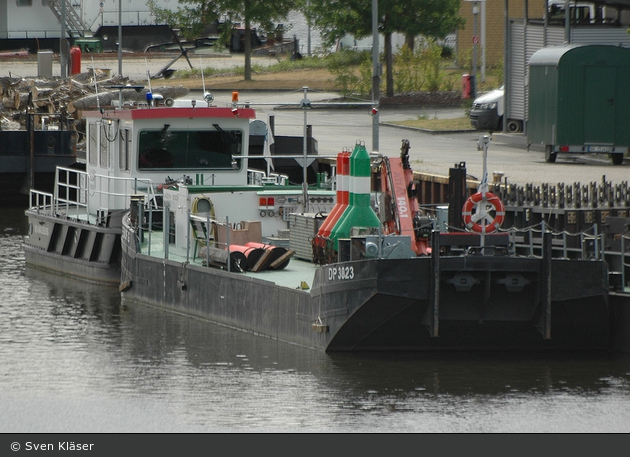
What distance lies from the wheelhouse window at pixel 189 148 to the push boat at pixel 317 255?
2 centimetres

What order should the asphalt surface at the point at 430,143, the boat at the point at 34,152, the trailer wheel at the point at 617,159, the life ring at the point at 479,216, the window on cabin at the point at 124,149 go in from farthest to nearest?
the boat at the point at 34,152, the trailer wheel at the point at 617,159, the asphalt surface at the point at 430,143, the window on cabin at the point at 124,149, the life ring at the point at 479,216

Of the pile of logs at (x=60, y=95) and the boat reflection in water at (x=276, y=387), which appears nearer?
the boat reflection in water at (x=276, y=387)

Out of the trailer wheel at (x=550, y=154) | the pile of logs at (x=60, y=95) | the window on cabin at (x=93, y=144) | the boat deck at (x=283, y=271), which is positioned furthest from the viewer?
the pile of logs at (x=60, y=95)

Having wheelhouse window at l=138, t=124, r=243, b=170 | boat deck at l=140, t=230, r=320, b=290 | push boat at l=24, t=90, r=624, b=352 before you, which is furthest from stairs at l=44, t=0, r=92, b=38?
boat deck at l=140, t=230, r=320, b=290

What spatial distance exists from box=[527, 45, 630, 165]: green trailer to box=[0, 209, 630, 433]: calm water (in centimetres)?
1389

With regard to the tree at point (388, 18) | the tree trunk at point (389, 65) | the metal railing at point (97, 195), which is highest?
the tree at point (388, 18)

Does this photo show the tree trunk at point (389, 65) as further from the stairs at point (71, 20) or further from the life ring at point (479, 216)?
the life ring at point (479, 216)

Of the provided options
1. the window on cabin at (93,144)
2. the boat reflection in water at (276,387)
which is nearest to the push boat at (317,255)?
the window on cabin at (93,144)

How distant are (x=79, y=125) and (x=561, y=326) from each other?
82.9 ft

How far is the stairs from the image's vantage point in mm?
71500

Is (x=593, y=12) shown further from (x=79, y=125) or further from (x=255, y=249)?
(x=255, y=249)

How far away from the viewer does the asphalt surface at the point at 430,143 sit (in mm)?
27969

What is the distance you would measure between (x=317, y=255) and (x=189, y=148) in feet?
16.2

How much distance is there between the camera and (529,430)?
13672mm
